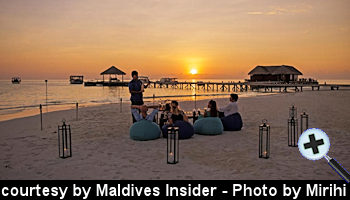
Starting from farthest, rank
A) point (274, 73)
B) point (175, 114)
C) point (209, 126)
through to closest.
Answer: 1. point (274, 73)
2. point (209, 126)
3. point (175, 114)

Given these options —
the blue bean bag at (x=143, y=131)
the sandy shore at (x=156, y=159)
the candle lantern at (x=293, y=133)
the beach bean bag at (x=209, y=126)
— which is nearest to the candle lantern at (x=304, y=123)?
the candle lantern at (x=293, y=133)

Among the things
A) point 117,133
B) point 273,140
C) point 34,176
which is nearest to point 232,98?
point 273,140

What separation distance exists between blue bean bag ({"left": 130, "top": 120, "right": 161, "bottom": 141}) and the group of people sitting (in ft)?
0.70

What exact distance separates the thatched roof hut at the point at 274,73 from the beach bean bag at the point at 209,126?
58.5 metres

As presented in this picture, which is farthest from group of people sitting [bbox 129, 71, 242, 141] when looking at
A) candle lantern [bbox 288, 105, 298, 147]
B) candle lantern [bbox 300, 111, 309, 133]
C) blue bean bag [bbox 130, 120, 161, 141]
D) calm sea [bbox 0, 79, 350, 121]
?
calm sea [bbox 0, 79, 350, 121]

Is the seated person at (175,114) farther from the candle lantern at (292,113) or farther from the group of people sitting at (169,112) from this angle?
the candle lantern at (292,113)

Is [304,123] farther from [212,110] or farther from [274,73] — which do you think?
[274,73]

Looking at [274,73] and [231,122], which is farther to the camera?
[274,73]

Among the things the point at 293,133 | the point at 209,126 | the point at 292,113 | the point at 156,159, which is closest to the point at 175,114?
the point at 209,126

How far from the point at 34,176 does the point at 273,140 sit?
6.49 metres

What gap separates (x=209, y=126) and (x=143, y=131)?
7.36 feet

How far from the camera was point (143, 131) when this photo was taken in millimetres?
7941

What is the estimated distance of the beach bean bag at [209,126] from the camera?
874cm

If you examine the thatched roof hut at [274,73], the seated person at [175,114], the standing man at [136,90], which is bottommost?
the seated person at [175,114]
